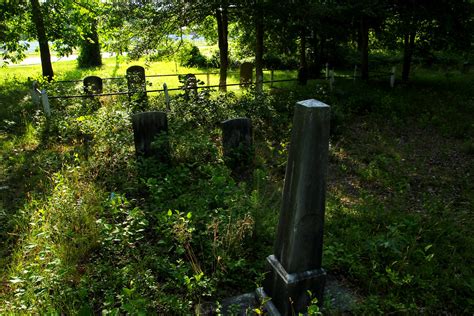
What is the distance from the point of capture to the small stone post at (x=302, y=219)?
278cm

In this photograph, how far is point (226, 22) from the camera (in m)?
13.1

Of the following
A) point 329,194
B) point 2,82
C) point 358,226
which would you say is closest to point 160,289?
point 358,226

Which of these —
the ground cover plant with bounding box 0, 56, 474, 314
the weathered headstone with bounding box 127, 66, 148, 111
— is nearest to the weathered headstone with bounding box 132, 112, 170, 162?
the ground cover plant with bounding box 0, 56, 474, 314

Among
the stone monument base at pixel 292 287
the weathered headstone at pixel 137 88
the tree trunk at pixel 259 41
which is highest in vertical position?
the tree trunk at pixel 259 41

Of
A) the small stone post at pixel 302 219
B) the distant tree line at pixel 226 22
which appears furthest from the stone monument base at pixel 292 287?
the distant tree line at pixel 226 22

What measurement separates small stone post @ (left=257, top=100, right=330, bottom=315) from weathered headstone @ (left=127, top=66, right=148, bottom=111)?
694 cm

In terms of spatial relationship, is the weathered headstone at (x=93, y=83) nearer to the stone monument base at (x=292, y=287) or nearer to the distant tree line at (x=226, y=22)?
the distant tree line at (x=226, y=22)

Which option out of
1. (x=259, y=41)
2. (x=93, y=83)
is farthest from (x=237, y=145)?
(x=259, y=41)

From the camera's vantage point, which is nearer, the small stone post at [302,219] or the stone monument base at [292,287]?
the small stone post at [302,219]

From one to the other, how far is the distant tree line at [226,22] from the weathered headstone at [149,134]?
4941mm

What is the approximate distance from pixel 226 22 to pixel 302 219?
11639mm

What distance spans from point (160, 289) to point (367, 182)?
4.69m

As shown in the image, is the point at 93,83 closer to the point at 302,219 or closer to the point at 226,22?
the point at 226,22

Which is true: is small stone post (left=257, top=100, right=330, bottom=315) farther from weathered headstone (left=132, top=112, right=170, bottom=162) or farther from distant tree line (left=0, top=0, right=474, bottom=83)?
distant tree line (left=0, top=0, right=474, bottom=83)
